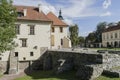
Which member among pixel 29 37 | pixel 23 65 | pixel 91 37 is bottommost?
pixel 23 65

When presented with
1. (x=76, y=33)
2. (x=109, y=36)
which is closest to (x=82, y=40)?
(x=109, y=36)

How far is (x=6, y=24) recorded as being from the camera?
22.9m

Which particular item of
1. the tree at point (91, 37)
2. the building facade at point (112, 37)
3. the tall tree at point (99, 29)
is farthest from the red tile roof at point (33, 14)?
the tree at point (91, 37)

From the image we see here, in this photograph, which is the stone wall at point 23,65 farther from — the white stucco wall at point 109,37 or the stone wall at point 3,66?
the white stucco wall at point 109,37

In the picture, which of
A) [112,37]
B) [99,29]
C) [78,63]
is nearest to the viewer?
[78,63]

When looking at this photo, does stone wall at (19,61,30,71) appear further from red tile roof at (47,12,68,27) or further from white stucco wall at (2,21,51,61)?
red tile roof at (47,12,68,27)

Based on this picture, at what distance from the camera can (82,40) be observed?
348ft

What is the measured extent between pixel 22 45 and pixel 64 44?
35.4ft

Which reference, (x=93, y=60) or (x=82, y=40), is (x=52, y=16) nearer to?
(x=93, y=60)

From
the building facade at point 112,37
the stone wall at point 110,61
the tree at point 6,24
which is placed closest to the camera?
the stone wall at point 110,61

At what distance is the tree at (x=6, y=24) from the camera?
22.2 m

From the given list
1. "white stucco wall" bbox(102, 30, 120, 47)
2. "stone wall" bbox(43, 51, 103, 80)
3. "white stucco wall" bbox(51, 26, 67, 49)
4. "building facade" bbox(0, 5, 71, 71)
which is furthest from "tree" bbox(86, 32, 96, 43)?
"stone wall" bbox(43, 51, 103, 80)

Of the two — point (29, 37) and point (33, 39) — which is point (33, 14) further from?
point (33, 39)

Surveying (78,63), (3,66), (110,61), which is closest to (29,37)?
(3,66)
